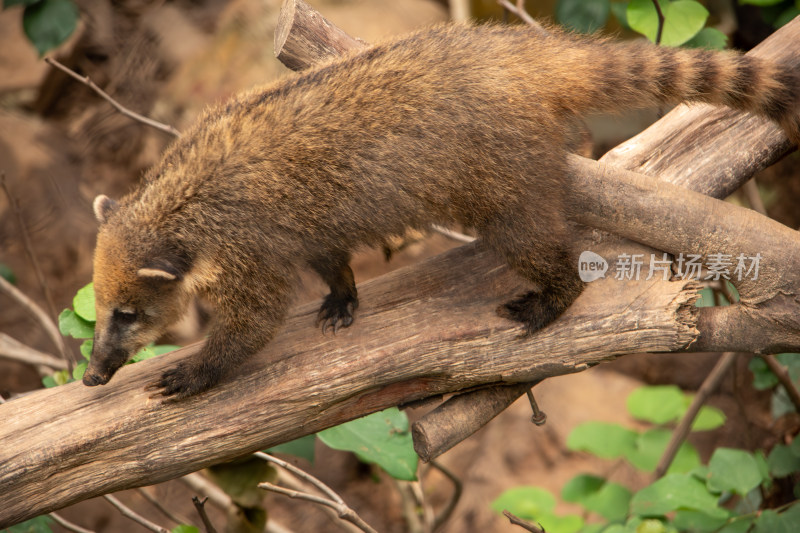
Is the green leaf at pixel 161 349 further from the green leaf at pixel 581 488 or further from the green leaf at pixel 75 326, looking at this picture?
the green leaf at pixel 581 488

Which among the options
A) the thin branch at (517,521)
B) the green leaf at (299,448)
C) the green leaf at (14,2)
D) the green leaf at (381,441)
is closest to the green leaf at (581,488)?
the green leaf at (381,441)

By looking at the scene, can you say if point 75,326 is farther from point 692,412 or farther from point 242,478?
point 692,412

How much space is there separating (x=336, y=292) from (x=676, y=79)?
191cm

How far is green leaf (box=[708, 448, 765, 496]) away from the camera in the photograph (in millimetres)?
3641

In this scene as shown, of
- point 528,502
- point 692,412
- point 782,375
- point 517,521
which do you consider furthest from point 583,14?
point 528,502

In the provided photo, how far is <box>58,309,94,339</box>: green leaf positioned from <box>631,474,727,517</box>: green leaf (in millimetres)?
2877

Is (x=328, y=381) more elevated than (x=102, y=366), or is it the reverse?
(x=328, y=381)

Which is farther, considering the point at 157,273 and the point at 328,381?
the point at 328,381

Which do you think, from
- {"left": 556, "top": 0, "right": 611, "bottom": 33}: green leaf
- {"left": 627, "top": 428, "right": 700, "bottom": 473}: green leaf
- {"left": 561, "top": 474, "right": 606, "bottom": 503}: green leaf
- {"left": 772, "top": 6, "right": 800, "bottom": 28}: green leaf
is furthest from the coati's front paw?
{"left": 772, "top": 6, "right": 800, "bottom": 28}: green leaf

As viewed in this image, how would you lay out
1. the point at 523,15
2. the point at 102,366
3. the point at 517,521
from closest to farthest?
the point at 517,521 → the point at 102,366 → the point at 523,15

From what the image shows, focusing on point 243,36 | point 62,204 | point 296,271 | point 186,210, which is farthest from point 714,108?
point 62,204

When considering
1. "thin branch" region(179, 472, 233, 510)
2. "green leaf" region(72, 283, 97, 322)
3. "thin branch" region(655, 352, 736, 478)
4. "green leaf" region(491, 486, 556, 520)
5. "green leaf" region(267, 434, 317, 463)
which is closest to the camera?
"green leaf" region(72, 283, 97, 322)

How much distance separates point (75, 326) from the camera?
366cm

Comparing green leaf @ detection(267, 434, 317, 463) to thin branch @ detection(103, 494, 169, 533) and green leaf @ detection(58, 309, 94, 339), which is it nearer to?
thin branch @ detection(103, 494, 169, 533)
